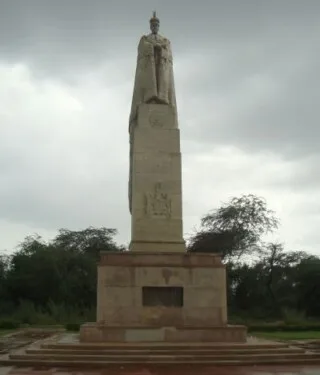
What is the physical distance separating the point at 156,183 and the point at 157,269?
253 centimetres

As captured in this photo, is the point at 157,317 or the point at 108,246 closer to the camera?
the point at 157,317

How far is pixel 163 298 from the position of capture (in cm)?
1397

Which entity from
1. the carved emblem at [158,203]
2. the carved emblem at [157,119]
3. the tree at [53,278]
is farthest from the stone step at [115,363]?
the tree at [53,278]

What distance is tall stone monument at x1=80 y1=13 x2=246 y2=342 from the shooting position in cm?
1355

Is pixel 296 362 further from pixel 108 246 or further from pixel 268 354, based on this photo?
pixel 108 246

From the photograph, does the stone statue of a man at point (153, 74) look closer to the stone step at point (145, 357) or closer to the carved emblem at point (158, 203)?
the carved emblem at point (158, 203)

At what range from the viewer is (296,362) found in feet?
38.5

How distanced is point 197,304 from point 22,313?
76.1 feet

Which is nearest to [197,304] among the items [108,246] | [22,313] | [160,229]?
[160,229]

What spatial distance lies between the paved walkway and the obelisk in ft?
14.7

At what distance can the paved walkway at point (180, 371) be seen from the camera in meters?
10.1

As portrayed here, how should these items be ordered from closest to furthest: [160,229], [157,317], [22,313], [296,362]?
[296,362] → [157,317] → [160,229] → [22,313]

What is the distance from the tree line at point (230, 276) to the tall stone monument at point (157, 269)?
21.1 meters

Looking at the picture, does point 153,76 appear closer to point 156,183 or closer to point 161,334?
point 156,183
